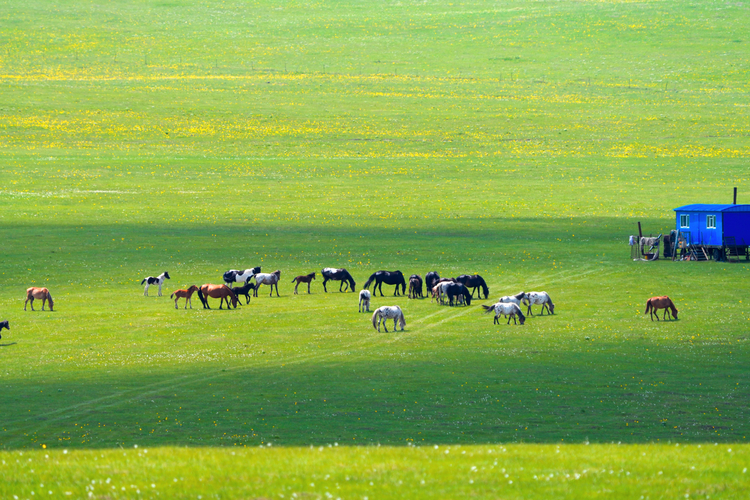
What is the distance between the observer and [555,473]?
51.5ft

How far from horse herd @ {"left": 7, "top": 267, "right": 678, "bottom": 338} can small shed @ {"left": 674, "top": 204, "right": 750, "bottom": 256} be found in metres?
15.7

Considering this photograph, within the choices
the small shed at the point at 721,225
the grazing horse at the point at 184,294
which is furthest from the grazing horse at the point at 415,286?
the small shed at the point at 721,225

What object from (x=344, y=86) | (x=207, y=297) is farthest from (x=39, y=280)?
(x=344, y=86)

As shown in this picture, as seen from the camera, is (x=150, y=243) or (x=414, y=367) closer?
(x=414, y=367)

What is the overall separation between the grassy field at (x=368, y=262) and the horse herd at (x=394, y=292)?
0.74 metres

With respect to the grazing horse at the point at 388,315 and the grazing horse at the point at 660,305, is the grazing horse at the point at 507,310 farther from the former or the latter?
the grazing horse at the point at 660,305

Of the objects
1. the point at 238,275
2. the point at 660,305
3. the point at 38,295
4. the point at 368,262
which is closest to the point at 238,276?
the point at 238,275

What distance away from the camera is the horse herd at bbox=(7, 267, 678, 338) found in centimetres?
3603

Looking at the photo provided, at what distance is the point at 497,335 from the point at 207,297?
15074 millimetres

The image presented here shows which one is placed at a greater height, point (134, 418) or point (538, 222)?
point (538, 222)

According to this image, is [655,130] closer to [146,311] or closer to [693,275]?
[693,275]

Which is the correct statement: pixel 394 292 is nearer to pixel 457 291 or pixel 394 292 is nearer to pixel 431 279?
pixel 431 279

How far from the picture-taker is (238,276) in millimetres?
43719

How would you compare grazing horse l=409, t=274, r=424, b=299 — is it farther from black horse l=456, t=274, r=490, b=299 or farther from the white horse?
the white horse
